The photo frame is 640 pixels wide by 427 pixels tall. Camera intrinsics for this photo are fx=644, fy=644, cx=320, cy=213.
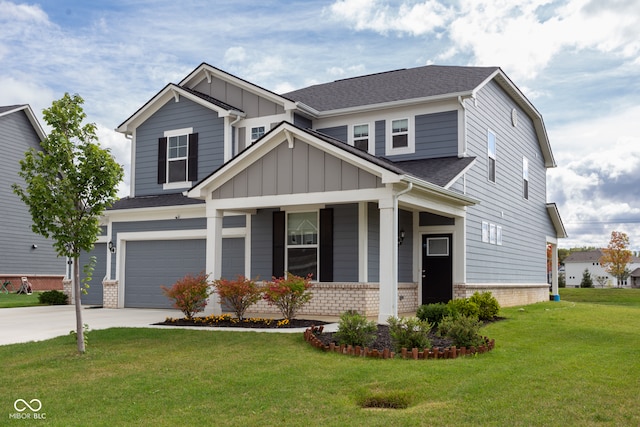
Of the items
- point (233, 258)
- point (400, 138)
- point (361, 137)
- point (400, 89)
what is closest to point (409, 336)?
Answer: point (233, 258)

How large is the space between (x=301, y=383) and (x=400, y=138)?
468 inches

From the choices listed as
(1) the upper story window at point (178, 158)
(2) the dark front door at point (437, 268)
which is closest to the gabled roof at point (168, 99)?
(1) the upper story window at point (178, 158)

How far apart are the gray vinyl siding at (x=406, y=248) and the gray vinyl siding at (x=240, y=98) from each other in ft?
15.8

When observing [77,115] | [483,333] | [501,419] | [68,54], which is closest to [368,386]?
[501,419]

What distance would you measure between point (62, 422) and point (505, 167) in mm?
18059

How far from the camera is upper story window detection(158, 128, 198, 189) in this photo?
20.2 m

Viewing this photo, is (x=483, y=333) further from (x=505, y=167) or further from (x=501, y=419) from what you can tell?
(x=505, y=167)

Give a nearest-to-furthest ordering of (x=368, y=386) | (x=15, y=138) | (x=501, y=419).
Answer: (x=501, y=419) < (x=368, y=386) < (x=15, y=138)

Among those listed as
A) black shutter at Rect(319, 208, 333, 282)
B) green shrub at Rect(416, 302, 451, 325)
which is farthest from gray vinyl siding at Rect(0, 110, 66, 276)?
green shrub at Rect(416, 302, 451, 325)

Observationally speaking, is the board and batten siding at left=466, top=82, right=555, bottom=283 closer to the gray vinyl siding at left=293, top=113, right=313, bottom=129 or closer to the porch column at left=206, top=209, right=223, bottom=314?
the gray vinyl siding at left=293, top=113, right=313, bottom=129

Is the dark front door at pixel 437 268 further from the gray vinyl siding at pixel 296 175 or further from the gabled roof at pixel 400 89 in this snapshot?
the gray vinyl siding at pixel 296 175

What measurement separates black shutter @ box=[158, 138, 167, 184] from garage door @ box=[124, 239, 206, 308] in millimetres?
2082

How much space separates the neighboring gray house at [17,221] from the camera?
29.6 meters

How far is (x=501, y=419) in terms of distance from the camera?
20.9ft
